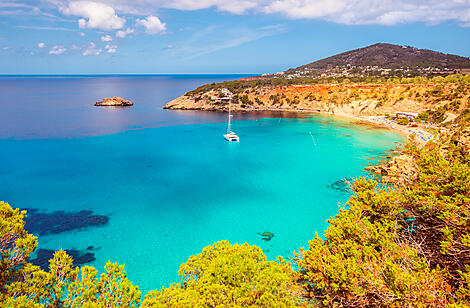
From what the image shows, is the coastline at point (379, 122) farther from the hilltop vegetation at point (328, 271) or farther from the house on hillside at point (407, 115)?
the hilltop vegetation at point (328, 271)

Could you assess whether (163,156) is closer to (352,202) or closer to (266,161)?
(266,161)

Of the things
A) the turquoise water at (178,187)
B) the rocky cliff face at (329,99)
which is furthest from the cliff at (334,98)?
the turquoise water at (178,187)

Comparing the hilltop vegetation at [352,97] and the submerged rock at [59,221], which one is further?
the hilltop vegetation at [352,97]

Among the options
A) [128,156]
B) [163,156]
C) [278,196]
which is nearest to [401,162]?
[278,196]

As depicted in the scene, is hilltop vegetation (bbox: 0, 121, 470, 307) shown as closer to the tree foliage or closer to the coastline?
the tree foliage

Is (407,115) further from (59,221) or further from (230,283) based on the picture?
(59,221)

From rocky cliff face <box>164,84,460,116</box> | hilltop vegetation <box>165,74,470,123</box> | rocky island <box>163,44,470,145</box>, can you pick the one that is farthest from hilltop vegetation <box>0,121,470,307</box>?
rocky cliff face <box>164,84,460,116</box>
